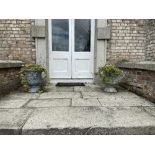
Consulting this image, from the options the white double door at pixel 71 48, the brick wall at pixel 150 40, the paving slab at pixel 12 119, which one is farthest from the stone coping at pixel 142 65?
the paving slab at pixel 12 119

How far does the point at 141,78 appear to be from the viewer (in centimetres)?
386

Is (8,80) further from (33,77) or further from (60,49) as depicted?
(60,49)

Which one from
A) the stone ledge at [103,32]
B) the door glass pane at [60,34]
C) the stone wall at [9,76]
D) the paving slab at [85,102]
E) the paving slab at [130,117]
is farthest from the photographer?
the door glass pane at [60,34]

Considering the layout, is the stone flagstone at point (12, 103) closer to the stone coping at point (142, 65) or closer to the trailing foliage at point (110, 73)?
the trailing foliage at point (110, 73)

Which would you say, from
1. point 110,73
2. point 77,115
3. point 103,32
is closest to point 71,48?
point 103,32

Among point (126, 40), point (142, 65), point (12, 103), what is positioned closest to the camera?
point (12, 103)

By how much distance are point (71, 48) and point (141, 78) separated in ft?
8.42

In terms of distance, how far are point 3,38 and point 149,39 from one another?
454cm

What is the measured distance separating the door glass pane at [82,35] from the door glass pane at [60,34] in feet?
1.11

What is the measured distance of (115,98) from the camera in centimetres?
361

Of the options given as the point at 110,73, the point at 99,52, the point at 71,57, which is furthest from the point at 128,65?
the point at 71,57

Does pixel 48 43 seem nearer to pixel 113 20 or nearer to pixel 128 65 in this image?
pixel 113 20

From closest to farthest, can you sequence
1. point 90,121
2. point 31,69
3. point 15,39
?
point 90,121, point 31,69, point 15,39

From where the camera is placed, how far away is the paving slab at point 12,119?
2033 millimetres
